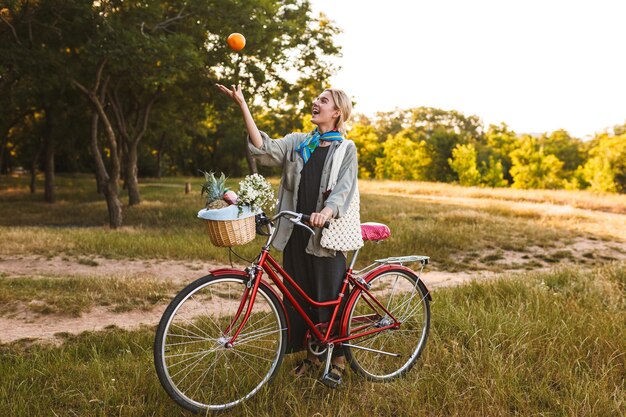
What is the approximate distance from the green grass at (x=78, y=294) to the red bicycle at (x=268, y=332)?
2293mm

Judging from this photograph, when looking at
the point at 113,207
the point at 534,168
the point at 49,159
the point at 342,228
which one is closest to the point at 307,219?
the point at 342,228

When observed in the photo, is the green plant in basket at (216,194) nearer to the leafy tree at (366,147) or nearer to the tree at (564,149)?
the leafy tree at (366,147)

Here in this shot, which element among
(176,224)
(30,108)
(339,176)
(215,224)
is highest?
(30,108)

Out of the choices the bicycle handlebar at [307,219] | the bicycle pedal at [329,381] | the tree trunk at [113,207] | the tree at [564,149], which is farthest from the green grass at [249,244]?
the tree at [564,149]

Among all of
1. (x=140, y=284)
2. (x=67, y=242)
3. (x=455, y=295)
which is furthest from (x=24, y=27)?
(x=455, y=295)

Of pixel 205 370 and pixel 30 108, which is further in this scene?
pixel 30 108

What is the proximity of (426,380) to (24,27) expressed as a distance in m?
14.0

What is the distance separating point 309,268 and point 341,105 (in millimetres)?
1223

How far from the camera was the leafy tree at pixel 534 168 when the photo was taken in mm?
51781

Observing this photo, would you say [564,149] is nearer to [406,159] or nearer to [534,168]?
[534,168]

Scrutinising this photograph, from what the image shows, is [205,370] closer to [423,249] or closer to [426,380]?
[426,380]

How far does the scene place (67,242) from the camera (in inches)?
420

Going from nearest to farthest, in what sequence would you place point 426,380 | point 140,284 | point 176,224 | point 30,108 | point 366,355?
point 426,380 < point 366,355 < point 140,284 < point 176,224 < point 30,108

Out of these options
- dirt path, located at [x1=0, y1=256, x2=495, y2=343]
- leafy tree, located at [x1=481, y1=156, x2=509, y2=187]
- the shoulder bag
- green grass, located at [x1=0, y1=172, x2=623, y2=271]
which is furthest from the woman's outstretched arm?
leafy tree, located at [x1=481, y1=156, x2=509, y2=187]
